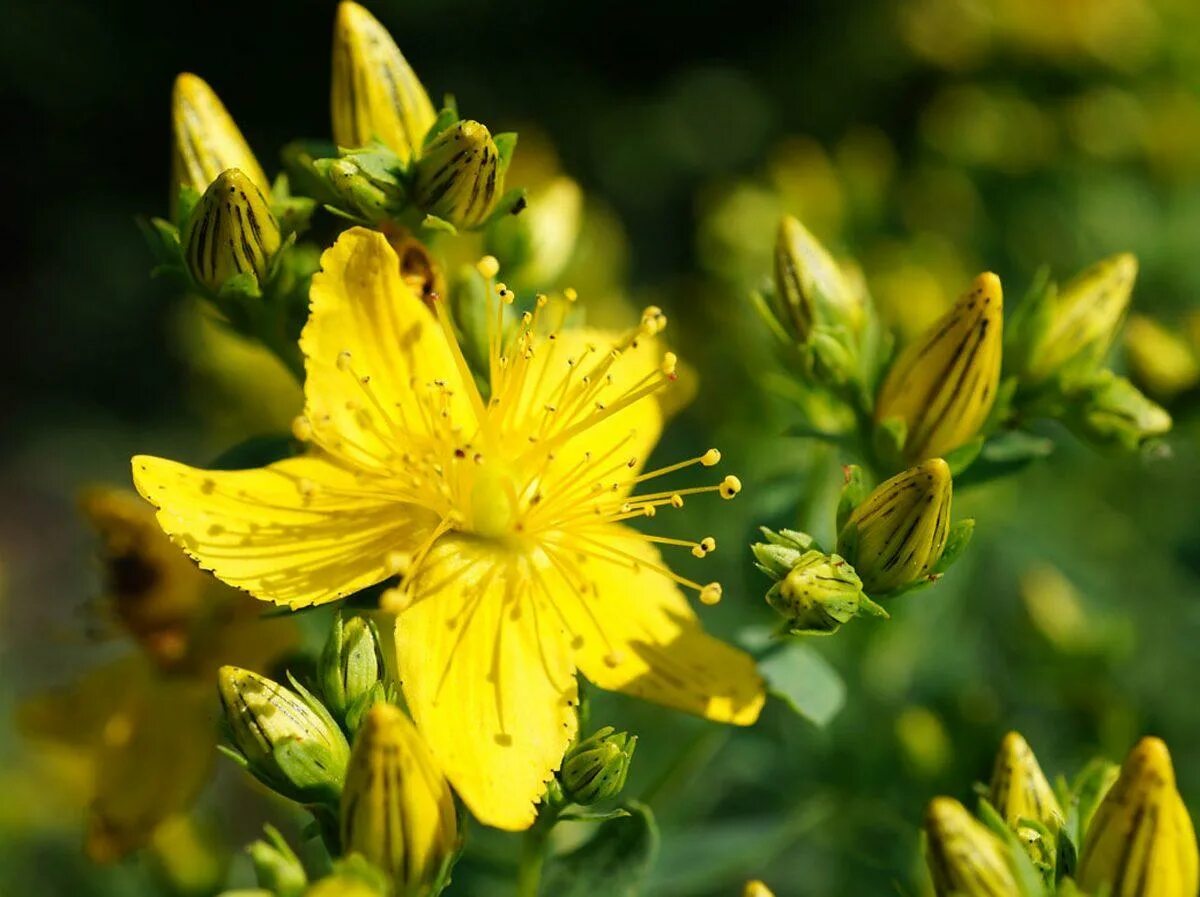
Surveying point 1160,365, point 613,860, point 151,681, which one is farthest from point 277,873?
point 1160,365

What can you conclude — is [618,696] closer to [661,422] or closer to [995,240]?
[661,422]

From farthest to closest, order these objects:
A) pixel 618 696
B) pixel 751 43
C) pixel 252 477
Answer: pixel 751 43
pixel 618 696
pixel 252 477

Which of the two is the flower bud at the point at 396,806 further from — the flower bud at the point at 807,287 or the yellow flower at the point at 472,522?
the flower bud at the point at 807,287

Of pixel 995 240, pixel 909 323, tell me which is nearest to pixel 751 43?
pixel 995 240

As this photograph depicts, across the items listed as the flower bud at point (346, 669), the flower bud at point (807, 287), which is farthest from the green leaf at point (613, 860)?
the flower bud at point (807, 287)

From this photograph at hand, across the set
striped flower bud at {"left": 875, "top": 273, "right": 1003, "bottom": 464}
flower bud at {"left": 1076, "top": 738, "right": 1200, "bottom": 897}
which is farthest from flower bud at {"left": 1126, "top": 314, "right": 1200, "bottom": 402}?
flower bud at {"left": 1076, "top": 738, "right": 1200, "bottom": 897}

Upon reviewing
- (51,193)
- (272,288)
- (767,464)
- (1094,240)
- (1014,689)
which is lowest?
(51,193)

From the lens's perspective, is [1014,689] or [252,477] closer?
[252,477]
